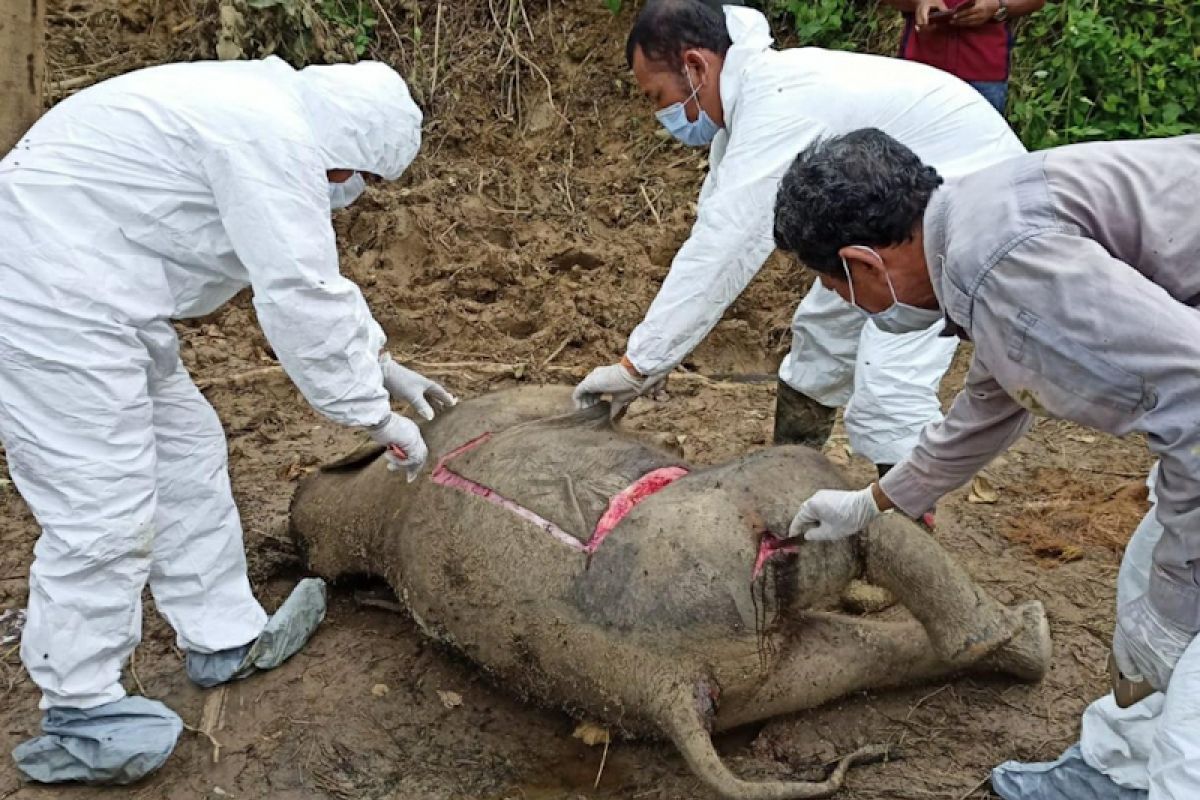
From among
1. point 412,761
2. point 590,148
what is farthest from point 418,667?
point 590,148

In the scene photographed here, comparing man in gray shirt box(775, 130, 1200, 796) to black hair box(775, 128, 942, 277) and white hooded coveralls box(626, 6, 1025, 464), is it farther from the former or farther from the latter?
white hooded coveralls box(626, 6, 1025, 464)

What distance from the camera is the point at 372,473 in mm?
3789

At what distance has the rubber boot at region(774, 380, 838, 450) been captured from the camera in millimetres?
4273

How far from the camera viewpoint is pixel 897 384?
3676 mm

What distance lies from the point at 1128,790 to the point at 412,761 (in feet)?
6.26

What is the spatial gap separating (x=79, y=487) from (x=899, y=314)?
215 cm

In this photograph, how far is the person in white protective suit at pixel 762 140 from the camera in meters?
3.30

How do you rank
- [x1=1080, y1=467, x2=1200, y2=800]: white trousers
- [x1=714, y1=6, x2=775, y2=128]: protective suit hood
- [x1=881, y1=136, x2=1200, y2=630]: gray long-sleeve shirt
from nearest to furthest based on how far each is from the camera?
[x1=881, y1=136, x2=1200, y2=630]: gray long-sleeve shirt → [x1=1080, y1=467, x2=1200, y2=800]: white trousers → [x1=714, y1=6, x2=775, y2=128]: protective suit hood

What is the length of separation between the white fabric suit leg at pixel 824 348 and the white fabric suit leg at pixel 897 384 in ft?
0.69

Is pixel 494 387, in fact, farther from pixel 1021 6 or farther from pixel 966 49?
pixel 1021 6

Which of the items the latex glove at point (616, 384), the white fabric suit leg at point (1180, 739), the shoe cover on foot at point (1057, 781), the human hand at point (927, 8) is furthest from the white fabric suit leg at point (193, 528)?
the human hand at point (927, 8)

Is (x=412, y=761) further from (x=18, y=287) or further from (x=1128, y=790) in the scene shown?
(x=1128, y=790)

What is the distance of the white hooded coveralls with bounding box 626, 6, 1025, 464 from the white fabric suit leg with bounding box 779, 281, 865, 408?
0.09 m

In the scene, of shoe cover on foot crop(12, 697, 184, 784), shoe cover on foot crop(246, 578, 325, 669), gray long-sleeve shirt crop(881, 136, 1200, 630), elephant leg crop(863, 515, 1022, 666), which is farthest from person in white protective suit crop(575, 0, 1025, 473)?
shoe cover on foot crop(12, 697, 184, 784)
